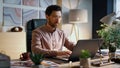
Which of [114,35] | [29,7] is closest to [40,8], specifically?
[29,7]

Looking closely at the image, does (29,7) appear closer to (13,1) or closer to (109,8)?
(13,1)

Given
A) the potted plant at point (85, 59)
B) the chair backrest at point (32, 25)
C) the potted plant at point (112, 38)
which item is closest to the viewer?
the potted plant at point (85, 59)

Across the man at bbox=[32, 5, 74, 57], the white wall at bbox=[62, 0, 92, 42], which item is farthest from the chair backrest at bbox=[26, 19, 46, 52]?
the man at bbox=[32, 5, 74, 57]

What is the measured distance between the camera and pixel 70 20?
4656 mm

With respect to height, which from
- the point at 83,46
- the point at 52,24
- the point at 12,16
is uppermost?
the point at 12,16

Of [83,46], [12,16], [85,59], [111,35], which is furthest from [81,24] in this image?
[85,59]

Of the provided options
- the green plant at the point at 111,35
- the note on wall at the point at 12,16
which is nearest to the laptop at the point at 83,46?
the green plant at the point at 111,35

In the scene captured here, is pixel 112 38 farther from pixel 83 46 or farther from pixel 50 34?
pixel 50 34

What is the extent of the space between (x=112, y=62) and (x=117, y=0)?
3409 mm

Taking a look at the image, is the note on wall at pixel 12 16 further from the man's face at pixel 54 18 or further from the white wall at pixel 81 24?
the man's face at pixel 54 18

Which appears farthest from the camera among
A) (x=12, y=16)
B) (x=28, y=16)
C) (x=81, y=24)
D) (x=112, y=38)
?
(x=81, y=24)

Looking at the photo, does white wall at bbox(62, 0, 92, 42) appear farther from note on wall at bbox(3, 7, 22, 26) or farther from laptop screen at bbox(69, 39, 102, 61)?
laptop screen at bbox(69, 39, 102, 61)

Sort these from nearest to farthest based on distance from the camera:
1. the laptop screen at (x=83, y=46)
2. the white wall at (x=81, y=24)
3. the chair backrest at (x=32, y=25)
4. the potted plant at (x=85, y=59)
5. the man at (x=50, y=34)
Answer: the potted plant at (x=85, y=59)
the laptop screen at (x=83, y=46)
the man at (x=50, y=34)
the chair backrest at (x=32, y=25)
the white wall at (x=81, y=24)

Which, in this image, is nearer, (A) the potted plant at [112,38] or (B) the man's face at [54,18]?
(A) the potted plant at [112,38]
